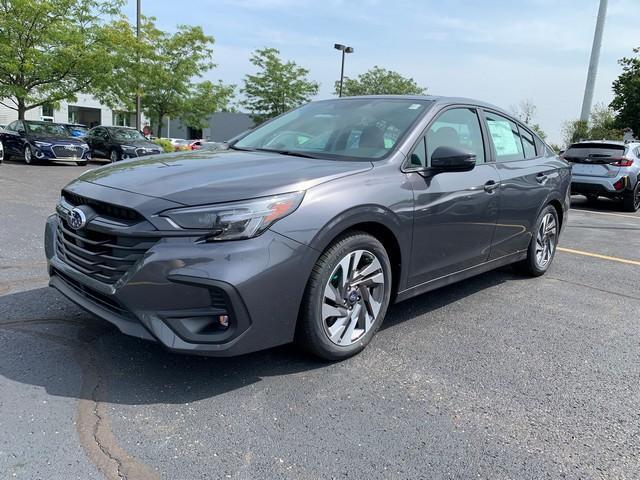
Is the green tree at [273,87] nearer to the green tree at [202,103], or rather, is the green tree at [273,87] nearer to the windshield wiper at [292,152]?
the green tree at [202,103]

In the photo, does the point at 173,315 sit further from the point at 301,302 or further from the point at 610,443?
the point at 610,443

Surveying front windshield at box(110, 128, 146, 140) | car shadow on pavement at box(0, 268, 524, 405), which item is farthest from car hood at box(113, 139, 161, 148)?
car shadow on pavement at box(0, 268, 524, 405)

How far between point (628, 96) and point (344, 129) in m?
28.7

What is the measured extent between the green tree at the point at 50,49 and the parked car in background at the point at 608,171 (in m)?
18.1

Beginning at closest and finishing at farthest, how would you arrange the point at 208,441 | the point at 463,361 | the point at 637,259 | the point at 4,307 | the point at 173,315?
the point at 208,441 < the point at 173,315 < the point at 463,361 < the point at 4,307 < the point at 637,259

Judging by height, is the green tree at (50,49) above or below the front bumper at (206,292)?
above

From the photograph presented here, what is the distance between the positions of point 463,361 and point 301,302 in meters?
1.18

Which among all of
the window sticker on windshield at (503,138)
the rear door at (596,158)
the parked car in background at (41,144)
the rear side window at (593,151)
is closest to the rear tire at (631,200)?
the rear door at (596,158)

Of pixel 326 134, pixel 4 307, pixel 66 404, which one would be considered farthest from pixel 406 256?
pixel 4 307

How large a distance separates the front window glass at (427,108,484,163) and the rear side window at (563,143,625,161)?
29.3ft

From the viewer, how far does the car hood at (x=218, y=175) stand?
2721 mm

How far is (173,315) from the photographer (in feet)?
8.45

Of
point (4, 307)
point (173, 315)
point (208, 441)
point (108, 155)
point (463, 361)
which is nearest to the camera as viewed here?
point (208, 441)

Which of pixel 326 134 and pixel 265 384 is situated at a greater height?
pixel 326 134
